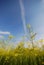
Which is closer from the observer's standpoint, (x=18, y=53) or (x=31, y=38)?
(x=18, y=53)

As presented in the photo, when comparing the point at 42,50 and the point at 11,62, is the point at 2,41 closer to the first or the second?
the point at 11,62

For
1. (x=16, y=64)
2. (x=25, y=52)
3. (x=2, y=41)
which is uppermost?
(x=2, y=41)

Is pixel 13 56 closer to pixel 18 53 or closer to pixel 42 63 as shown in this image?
pixel 18 53

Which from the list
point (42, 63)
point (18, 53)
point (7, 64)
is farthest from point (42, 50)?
point (7, 64)

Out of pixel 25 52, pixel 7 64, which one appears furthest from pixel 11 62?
pixel 25 52

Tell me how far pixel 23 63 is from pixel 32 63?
0.11m

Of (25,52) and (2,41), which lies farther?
(2,41)

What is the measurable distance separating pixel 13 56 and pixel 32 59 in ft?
0.80

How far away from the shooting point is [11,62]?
2.36 m

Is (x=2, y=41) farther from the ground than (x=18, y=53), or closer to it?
farther from the ground

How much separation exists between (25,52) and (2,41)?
40cm

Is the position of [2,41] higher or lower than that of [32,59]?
higher

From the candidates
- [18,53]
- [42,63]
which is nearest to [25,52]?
[18,53]

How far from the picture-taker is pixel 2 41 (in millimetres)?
2580
